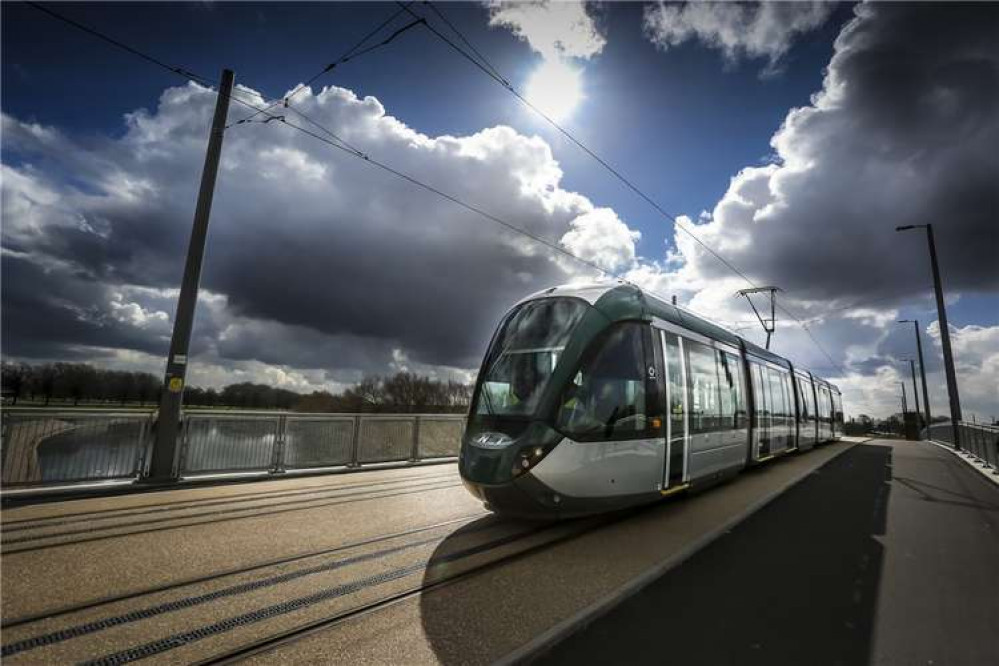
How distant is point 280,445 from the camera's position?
10.7 m

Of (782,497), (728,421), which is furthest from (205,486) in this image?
(782,497)

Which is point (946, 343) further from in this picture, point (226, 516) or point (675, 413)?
point (226, 516)

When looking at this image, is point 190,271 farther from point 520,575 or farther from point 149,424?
point 520,575

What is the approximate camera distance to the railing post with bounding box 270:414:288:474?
1062 cm

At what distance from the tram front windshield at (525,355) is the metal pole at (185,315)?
6.44 meters

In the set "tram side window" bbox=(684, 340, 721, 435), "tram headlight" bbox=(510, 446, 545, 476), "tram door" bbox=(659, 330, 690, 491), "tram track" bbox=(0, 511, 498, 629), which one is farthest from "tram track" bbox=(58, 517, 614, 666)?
"tram side window" bbox=(684, 340, 721, 435)

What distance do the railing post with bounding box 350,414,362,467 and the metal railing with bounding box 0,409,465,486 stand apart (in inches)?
0.9

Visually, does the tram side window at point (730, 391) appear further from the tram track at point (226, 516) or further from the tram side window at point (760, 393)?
the tram track at point (226, 516)

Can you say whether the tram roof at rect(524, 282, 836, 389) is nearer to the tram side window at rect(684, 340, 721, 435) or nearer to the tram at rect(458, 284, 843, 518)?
the tram at rect(458, 284, 843, 518)

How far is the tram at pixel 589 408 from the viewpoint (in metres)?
Answer: 5.39

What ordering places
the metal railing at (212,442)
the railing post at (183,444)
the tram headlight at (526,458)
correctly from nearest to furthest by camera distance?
the tram headlight at (526,458), the metal railing at (212,442), the railing post at (183,444)

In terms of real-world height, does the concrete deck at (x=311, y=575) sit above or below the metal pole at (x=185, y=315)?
below

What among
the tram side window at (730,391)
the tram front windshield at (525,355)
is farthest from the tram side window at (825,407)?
the tram front windshield at (525,355)

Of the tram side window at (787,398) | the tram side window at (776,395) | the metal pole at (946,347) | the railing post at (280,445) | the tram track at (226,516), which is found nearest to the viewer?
the tram track at (226,516)
